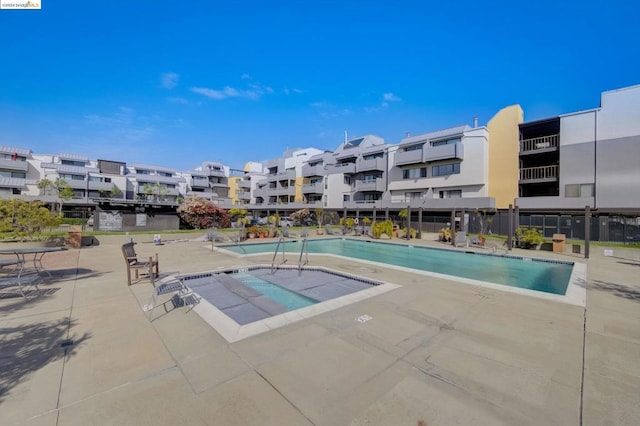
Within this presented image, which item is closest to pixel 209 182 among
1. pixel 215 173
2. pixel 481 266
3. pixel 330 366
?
pixel 215 173

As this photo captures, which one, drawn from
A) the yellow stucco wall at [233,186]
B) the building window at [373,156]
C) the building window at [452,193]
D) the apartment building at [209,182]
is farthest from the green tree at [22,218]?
the yellow stucco wall at [233,186]

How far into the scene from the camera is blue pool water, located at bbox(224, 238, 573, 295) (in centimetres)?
1023

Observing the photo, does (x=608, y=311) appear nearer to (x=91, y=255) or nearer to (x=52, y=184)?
(x=91, y=255)

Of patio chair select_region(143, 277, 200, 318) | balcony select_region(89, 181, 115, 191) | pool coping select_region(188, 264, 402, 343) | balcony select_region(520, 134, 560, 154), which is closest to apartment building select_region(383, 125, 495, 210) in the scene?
balcony select_region(520, 134, 560, 154)

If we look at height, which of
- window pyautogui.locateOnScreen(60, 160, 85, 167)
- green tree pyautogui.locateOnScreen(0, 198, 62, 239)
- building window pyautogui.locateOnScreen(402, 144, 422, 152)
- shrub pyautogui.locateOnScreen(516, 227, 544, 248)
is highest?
window pyautogui.locateOnScreen(60, 160, 85, 167)

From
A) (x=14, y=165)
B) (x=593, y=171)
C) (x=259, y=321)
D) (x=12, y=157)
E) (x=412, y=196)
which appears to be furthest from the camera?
(x=12, y=157)

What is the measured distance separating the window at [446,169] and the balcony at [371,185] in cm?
764

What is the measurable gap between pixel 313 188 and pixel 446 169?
73.5 feet

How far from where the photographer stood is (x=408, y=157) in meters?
35.5

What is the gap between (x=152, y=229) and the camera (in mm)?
23984

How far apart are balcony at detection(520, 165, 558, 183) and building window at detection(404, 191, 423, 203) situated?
35.8 ft

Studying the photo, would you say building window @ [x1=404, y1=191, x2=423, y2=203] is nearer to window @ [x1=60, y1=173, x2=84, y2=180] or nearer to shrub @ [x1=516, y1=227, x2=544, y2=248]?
shrub @ [x1=516, y1=227, x2=544, y2=248]

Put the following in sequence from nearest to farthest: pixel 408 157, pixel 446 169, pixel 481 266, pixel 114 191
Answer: pixel 481 266 → pixel 446 169 → pixel 408 157 → pixel 114 191

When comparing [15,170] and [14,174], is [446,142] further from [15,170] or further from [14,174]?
[14,174]
